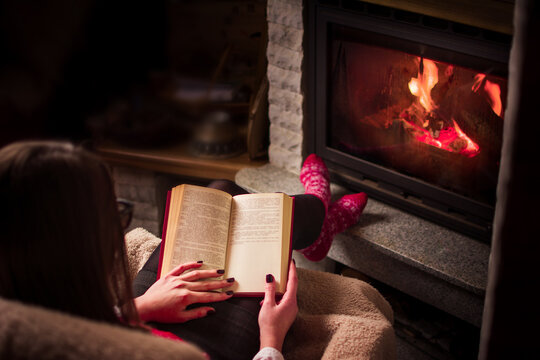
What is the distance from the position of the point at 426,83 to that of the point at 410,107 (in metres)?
0.09

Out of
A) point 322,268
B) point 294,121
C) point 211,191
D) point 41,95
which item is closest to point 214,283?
point 211,191

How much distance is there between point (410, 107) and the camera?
4.73ft

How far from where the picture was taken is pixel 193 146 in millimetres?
1916

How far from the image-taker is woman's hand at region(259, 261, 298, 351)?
89 cm

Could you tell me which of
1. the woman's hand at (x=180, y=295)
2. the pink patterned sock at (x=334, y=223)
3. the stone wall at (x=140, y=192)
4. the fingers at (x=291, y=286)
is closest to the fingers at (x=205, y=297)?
the woman's hand at (x=180, y=295)

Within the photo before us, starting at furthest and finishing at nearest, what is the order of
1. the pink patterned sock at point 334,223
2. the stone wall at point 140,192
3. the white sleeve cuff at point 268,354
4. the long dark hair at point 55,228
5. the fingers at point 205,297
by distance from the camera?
the stone wall at point 140,192
the pink patterned sock at point 334,223
the fingers at point 205,297
the white sleeve cuff at point 268,354
the long dark hair at point 55,228

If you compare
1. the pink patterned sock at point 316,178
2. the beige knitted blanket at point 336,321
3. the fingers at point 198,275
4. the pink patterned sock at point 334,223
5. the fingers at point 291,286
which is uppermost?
the fingers at point 198,275

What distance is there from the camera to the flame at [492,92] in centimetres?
122

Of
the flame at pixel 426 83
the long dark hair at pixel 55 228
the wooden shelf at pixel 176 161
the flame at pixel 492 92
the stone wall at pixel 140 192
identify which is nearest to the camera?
the long dark hair at pixel 55 228

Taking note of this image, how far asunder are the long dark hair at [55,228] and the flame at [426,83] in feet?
3.27

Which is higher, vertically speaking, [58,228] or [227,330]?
[58,228]

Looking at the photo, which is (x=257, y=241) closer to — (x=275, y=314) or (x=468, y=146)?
(x=275, y=314)

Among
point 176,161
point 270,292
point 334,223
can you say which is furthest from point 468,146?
point 176,161

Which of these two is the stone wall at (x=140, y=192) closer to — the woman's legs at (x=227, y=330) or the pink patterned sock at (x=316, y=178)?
the pink patterned sock at (x=316, y=178)
